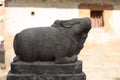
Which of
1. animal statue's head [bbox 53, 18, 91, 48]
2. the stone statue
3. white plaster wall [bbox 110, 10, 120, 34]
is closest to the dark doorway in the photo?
white plaster wall [bbox 110, 10, 120, 34]

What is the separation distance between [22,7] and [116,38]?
3.41 meters

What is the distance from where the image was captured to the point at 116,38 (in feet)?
49.9

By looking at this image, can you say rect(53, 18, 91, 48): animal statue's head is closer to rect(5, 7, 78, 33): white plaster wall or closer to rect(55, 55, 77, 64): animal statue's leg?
rect(55, 55, 77, 64): animal statue's leg

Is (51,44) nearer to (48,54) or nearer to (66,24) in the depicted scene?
(48,54)

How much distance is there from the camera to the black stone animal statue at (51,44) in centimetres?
701

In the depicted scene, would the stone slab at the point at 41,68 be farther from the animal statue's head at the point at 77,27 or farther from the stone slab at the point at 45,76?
the animal statue's head at the point at 77,27

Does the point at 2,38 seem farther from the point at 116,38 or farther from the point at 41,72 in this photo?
the point at 41,72

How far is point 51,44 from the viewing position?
7.00 metres

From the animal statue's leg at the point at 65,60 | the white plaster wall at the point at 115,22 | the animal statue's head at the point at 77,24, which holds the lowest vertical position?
the white plaster wall at the point at 115,22

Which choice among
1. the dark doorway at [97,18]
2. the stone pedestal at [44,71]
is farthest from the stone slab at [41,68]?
the dark doorway at [97,18]

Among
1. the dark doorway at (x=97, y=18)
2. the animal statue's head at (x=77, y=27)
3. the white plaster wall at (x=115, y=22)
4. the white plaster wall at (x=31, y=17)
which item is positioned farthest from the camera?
the dark doorway at (x=97, y=18)

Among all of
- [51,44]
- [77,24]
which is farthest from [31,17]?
[51,44]

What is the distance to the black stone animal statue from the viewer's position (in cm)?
701

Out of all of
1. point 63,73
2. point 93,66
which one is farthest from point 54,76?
point 93,66
